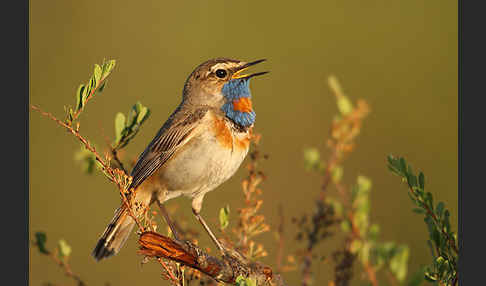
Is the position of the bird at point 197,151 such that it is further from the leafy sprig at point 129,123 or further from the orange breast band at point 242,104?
the leafy sprig at point 129,123

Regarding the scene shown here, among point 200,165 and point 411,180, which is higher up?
point 411,180

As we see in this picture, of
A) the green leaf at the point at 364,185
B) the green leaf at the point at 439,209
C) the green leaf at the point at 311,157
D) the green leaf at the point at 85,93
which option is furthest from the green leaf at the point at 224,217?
the green leaf at the point at 439,209

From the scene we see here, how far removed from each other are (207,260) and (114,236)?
1.59 m

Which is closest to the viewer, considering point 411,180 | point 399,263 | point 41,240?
point 399,263

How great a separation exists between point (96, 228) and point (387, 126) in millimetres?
4489

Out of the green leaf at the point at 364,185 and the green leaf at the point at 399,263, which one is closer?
the green leaf at the point at 399,263

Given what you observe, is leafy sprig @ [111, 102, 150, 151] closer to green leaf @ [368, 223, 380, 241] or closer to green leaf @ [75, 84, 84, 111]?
green leaf @ [75, 84, 84, 111]

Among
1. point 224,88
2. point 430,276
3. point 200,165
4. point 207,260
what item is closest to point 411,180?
point 430,276

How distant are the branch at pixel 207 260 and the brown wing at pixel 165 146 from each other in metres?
1.18

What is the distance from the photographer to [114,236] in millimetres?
4508

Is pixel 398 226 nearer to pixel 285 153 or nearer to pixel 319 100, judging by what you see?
pixel 285 153

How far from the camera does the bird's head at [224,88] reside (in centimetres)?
456

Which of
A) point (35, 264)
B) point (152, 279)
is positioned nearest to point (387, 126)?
point (152, 279)

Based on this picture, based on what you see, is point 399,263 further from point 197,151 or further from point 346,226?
point 197,151
